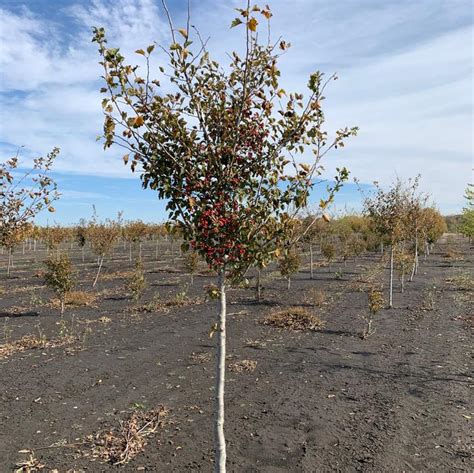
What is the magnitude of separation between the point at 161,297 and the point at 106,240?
282 inches

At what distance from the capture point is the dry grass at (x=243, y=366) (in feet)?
26.7

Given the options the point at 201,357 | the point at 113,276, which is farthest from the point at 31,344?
the point at 113,276

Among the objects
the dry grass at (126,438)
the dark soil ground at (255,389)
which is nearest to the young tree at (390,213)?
the dark soil ground at (255,389)

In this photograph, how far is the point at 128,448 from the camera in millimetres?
4988

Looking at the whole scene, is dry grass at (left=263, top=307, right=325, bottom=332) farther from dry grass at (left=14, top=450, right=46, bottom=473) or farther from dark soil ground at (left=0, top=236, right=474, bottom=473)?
dry grass at (left=14, top=450, right=46, bottom=473)

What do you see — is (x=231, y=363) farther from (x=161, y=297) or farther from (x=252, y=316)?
(x=161, y=297)

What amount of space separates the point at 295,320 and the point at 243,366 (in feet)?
14.5

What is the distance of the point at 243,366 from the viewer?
8.34 m

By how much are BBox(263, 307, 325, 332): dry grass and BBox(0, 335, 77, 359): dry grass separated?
569 cm

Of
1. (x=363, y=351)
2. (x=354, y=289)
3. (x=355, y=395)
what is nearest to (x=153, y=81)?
(x=355, y=395)

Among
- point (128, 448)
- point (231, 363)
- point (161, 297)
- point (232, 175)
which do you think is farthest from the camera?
point (161, 297)

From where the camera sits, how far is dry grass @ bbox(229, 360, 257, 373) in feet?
26.7

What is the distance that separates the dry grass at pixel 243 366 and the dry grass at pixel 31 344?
4611 millimetres

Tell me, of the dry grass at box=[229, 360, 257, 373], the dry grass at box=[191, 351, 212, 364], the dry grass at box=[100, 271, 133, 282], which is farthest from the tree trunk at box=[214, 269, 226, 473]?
the dry grass at box=[100, 271, 133, 282]
